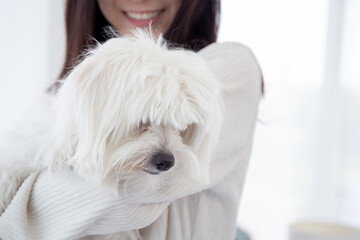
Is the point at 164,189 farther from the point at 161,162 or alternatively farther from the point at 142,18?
the point at 142,18

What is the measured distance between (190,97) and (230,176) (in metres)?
0.36

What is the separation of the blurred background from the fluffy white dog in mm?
1934

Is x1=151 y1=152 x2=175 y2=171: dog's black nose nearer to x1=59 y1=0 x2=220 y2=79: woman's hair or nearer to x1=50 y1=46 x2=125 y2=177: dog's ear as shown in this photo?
x1=50 y1=46 x2=125 y2=177: dog's ear

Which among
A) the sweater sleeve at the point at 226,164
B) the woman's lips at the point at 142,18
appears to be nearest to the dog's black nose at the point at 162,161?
the sweater sleeve at the point at 226,164

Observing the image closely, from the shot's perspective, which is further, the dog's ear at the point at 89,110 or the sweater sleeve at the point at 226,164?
the sweater sleeve at the point at 226,164

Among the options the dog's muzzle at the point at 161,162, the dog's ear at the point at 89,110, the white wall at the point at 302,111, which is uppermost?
the dog's ear at the point at 89,110

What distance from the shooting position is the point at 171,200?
1.05 metres

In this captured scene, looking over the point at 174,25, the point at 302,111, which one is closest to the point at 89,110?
the point at 174,25

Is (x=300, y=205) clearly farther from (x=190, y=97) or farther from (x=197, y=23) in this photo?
(x=190, y=97)

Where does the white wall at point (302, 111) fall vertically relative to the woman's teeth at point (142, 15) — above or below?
below

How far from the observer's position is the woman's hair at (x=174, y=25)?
→ 146cm

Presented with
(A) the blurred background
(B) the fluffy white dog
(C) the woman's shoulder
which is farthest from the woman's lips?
(A) the blurred background

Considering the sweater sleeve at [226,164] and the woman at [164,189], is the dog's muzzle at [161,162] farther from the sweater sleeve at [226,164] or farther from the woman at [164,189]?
the sweater sleeve at [226,164]

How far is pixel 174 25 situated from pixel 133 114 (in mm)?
628
